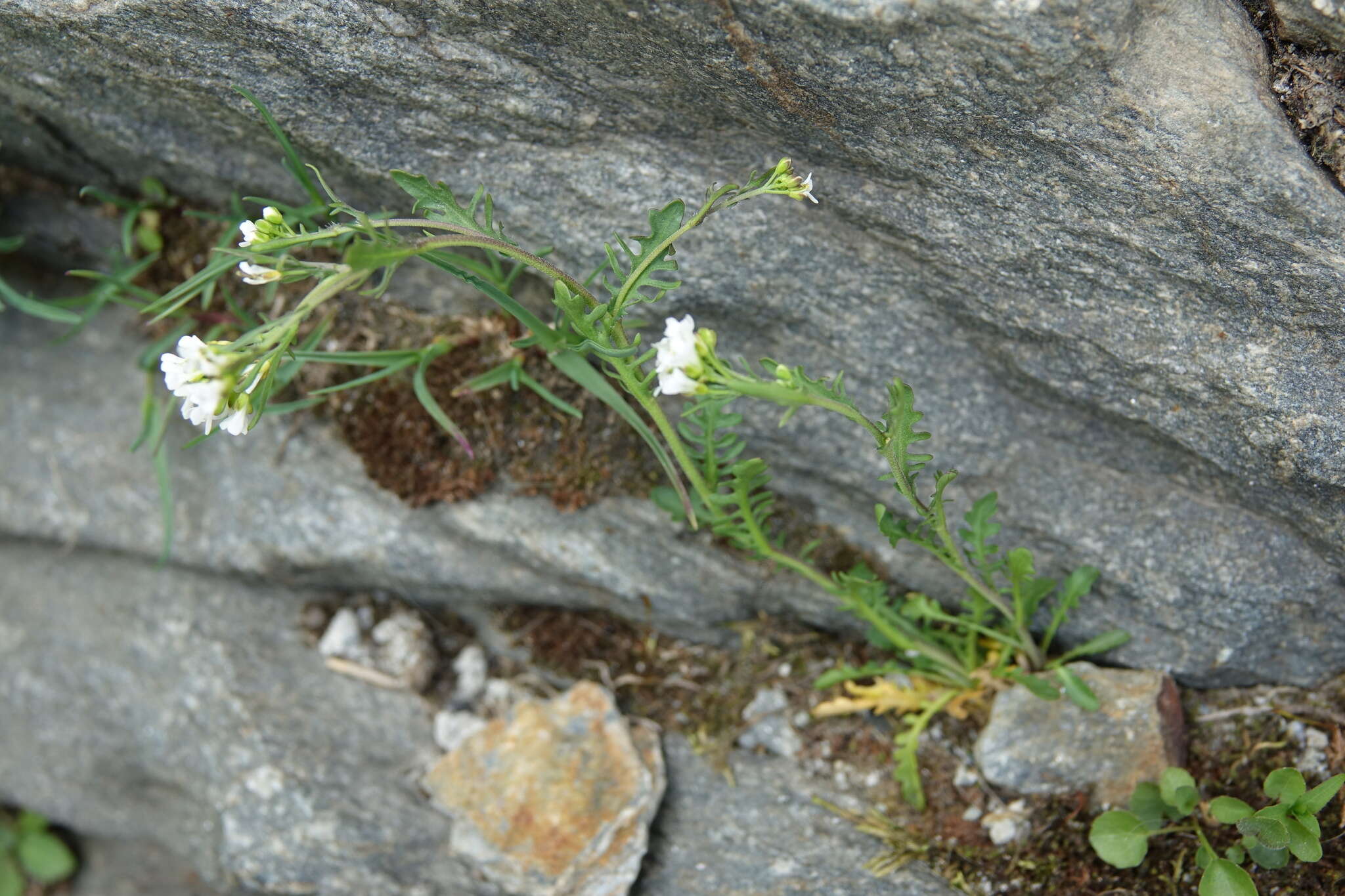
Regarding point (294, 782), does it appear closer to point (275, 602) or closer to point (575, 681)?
point (275, 602)

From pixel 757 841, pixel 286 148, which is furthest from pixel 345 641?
pixel 286 148

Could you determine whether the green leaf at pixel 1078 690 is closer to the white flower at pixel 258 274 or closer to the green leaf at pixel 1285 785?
the green leaf at pixel 1285 785

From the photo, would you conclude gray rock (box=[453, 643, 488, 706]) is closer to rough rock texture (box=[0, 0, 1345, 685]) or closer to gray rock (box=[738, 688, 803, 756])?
rough rock texture (box=[0, 0, 1345, 685])

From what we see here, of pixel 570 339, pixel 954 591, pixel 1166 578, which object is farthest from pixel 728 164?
pixel 1166 578

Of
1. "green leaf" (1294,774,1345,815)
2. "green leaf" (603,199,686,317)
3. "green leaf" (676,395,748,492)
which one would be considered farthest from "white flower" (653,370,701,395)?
"green leaf" (1294,774,1345,815)

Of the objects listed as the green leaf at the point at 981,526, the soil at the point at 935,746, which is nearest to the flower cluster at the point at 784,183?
the green leaf at the point at 981,526

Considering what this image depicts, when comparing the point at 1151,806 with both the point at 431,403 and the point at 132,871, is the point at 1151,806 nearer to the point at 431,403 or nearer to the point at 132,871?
the point at 431,403
